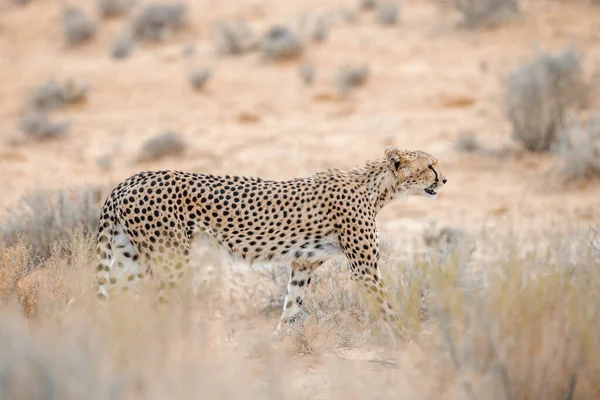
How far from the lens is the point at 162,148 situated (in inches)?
416

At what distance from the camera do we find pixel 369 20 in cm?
1664

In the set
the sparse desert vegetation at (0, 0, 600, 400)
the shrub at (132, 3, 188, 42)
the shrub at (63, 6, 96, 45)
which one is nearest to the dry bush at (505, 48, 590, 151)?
the sparse desert vegetation at (0, 0, 600, 400)

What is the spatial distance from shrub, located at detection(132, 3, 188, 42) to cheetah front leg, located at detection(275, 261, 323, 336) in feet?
43.1

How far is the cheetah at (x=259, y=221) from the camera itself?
433 centimetres

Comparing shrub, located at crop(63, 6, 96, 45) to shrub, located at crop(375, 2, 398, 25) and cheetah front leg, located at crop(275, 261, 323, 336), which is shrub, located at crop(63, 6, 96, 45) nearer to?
shrub, located at crop(375, 2, 398, 25)

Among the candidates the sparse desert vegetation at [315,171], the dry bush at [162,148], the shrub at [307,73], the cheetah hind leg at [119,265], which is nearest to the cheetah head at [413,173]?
the sparse desert vegetation at [315,171]

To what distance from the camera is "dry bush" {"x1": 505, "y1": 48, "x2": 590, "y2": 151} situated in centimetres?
996

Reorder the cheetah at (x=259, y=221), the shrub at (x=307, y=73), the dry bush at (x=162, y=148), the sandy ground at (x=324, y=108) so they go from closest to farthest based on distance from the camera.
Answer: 1. the cheetah at (x=259, y=221)
2. the sandy ground at (x=324, y=108)
3. the dry bush at (x=162, y=148)
4. the shrub at (x=307, y=73)

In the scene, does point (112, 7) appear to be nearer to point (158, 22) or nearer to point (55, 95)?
point (158, 22)

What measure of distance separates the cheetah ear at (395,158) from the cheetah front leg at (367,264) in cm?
41

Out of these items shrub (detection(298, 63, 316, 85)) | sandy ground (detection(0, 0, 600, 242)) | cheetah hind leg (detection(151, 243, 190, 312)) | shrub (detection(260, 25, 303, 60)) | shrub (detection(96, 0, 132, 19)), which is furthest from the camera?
shrub (detection(96, 0, 132, 19))

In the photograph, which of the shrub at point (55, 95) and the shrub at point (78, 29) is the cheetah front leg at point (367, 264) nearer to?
the shrub at point (55, 95)

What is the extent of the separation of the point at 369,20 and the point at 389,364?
13.6 metres

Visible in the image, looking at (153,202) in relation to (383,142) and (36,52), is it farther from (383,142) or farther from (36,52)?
(36,52)
